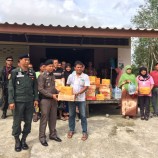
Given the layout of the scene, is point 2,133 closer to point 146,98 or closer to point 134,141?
point 134,141

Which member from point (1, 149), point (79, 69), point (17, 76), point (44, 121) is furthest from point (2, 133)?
point (79, 69)

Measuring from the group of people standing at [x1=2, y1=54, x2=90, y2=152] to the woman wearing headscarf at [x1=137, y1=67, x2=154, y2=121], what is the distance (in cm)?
244

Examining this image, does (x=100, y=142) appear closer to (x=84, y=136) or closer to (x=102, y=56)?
(x=84, y=136)

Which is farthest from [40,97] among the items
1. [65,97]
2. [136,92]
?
[136,92]

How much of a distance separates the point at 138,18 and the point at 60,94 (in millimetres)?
21769

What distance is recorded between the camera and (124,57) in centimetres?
1076

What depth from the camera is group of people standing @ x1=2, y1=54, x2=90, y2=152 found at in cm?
604

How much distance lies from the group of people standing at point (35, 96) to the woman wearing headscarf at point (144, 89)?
2.44 metres

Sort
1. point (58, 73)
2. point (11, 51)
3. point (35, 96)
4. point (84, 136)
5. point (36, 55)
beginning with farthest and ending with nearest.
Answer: point (36, 55)
point (11, 51)
point (58, 73)
point (84, 136)
point (35, 96)

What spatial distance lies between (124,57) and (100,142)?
4.64 meters

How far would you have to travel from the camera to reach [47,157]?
237 inches

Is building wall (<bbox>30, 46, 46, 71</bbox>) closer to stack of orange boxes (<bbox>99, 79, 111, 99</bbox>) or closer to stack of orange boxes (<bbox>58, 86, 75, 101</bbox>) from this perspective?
stack of orange boxes (<bbox>99, 79, 111, 99</bbox>)

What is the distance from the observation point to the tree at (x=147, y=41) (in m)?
26.1

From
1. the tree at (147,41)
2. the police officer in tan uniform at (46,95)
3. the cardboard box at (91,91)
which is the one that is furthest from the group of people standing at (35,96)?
the tree at (147,41)
